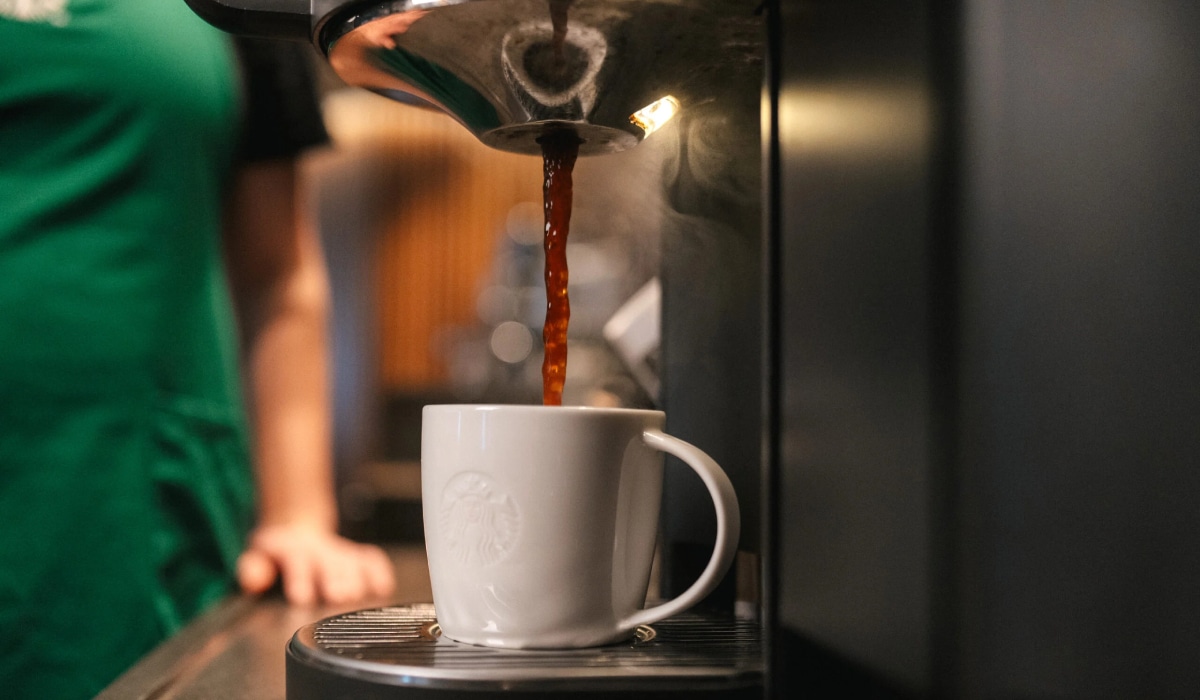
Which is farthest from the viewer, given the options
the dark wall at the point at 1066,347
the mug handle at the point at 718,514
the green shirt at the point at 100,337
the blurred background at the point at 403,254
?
the blurred background at the point at 403,254

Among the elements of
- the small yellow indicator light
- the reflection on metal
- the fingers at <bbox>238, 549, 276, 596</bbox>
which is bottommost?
the fingers at <bbox>238, 549, 276, 596</bbox>

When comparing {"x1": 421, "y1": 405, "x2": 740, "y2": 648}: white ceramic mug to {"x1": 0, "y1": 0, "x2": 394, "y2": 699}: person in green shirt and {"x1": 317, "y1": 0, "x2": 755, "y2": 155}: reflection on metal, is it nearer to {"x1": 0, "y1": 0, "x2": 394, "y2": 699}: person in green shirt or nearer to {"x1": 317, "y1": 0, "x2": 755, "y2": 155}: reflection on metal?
{"x1": 317, "y1": 0, "x2": 755, "y2": 155}: reflection on metal

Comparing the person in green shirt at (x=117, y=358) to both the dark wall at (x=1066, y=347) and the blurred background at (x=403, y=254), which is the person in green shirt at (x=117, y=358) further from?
the blurred background at (x=403, y=254)

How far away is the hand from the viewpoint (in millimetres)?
791

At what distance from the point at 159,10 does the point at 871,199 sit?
704 millimetres

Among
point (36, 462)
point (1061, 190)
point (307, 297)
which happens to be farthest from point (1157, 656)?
point (307, 297)

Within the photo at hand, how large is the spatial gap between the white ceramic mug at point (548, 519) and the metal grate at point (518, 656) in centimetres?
1

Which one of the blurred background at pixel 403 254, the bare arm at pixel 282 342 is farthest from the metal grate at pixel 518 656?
the blurred background at pixel 403 254

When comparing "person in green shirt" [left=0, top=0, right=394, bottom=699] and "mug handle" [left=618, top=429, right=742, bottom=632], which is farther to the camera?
"person in green shirt" [left=0, top=0, right=394, bottom=699]

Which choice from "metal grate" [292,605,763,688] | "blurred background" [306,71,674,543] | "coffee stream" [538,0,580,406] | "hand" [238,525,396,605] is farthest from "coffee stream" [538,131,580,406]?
"blurred background" [306,71,674,543]

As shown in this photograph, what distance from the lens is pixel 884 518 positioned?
371mm

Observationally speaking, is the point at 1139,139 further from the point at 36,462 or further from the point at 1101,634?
the point at 36,462

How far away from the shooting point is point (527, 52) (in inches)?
16.3

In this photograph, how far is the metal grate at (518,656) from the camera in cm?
39
